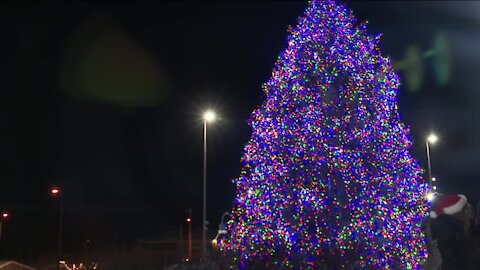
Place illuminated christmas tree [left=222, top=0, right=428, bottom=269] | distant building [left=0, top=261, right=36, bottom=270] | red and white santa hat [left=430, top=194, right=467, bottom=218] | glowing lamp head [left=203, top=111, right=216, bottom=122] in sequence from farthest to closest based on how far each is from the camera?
1. glowing lamp head [left=203, top=111, right=216, bottom=122]
2. distant building [left=0, top=261, right=36, bottom=270]
3. illuminated christmas tree [left=222, top=0, right=428, bottom=269]
4. red and white santa hat [left=430, top=194, right=467, bottom=218]

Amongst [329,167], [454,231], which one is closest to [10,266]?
[329,167]

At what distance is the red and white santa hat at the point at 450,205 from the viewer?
22.2 ft

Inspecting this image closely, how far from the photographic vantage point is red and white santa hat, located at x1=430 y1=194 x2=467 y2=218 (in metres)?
6.77

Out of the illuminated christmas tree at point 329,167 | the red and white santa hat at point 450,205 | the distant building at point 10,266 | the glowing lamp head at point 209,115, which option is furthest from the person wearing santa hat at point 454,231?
the distant building at point 10,266

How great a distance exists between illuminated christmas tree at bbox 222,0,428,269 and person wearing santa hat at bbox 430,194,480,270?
722cm

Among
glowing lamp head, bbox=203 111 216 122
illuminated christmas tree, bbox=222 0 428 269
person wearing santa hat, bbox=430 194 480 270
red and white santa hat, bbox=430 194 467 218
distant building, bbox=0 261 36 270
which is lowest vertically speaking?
person wearing santa hat, bbox=430 194 480 270

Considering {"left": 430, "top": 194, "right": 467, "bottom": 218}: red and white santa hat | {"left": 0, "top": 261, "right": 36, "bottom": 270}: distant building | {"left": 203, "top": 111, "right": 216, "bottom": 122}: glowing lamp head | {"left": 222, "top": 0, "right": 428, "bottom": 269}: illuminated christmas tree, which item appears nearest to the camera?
{"left": 430, "top": 194, "right": 467, "bottom": 218}: red and white santa hat

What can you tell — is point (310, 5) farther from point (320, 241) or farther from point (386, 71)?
point (320, 241)

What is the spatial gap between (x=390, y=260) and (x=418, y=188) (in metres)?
2.26

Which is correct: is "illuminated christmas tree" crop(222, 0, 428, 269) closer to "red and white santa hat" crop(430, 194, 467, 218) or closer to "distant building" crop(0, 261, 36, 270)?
"red and white santa hat" crop(430, 194, 467, 218)

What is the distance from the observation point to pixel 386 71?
641 inches

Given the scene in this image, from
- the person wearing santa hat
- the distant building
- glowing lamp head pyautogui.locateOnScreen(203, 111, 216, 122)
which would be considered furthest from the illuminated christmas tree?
the distant building

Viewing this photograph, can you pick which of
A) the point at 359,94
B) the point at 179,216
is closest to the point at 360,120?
the point at 359,94

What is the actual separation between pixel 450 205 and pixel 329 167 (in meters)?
8.40
